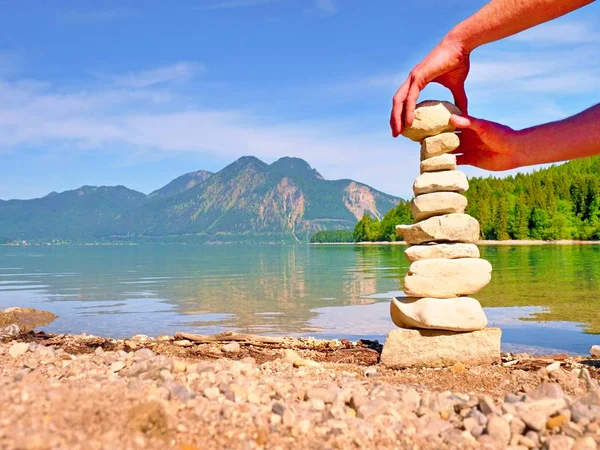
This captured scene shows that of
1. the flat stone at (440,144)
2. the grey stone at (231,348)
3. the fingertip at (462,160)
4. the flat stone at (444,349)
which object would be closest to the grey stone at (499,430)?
the flat stone at (444,349)

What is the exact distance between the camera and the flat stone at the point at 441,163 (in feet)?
31.2

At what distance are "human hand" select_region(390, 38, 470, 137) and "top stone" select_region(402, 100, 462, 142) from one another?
0.20 metres

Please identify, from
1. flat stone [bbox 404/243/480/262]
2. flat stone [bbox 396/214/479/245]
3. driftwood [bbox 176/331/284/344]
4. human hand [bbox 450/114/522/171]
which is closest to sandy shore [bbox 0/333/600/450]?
flat stone [bbox 404/243/480/262]

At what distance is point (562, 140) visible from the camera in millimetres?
8062

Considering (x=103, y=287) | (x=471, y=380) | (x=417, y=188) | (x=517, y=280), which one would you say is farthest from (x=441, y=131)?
(x=103, y=287)

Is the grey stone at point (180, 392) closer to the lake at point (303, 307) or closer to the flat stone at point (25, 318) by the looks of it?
the lake at point (303, 307)

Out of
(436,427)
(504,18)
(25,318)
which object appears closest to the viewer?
(436,427)

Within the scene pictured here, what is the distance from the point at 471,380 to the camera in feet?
25.0

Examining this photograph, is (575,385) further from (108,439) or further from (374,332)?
(374,332)

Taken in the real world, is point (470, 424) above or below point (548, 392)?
below

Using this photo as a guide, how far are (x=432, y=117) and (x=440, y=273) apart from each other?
8.13 feet

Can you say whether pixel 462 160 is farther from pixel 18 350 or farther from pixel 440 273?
pixel 18 350

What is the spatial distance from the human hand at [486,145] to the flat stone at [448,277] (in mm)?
1586

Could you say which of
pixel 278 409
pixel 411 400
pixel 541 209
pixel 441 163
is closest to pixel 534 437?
pixel 411 400
